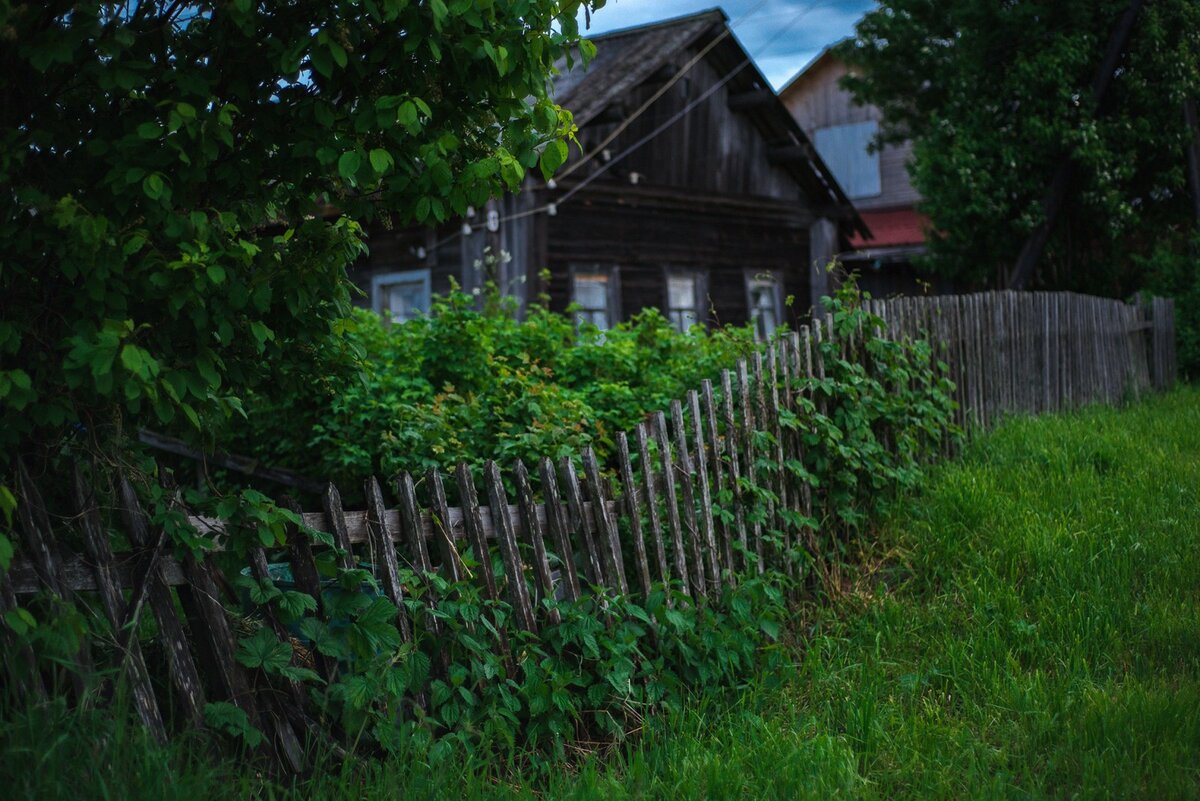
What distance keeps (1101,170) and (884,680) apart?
1399cm

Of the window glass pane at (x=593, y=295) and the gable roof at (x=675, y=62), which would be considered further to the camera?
the window glass pane at (x=593, y=295)

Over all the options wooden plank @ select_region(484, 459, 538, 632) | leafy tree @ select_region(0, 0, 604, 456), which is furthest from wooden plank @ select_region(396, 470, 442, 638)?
leafy tree @ select_region(0, 0, 604, 456)

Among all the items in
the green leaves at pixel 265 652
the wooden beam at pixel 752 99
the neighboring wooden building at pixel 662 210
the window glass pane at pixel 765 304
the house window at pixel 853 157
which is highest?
the house window at pixel 853 157

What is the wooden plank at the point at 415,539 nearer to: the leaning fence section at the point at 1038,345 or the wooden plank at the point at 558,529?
the wooden plank at the point at 558,529

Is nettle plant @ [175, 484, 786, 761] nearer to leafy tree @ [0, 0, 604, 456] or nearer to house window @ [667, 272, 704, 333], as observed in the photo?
leafy tree @ [0, 0, 604, 456]

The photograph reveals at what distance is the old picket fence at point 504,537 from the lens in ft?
10.8

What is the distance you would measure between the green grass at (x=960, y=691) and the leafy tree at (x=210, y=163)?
1067 millimetres

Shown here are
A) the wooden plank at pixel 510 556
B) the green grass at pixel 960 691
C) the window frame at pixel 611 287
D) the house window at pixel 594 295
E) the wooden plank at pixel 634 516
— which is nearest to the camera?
the green grass at pixel 960 691

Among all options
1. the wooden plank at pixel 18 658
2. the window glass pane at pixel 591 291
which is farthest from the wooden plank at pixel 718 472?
the window glass pane at pixel 591 291

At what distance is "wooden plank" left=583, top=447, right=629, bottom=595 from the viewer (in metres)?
4.64

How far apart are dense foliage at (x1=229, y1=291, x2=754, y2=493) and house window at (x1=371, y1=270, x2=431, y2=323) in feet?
24.5

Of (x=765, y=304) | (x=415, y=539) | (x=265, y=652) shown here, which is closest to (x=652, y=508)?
(x=415, y=539)

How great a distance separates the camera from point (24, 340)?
3227 mm

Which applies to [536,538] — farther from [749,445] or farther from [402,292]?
[402,292]
